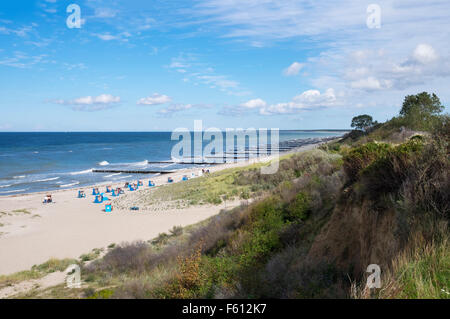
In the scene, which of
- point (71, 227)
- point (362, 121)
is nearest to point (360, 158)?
point (71, 227)

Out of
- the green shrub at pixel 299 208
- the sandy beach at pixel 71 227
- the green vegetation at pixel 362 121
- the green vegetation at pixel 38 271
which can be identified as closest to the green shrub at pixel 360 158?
the green shrub at pixel 299 208

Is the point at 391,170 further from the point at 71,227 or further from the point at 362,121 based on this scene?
the point at 362,121

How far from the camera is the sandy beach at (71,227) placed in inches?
591

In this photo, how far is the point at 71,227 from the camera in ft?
65.8

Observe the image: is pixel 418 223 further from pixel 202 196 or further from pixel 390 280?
pixel 202 196

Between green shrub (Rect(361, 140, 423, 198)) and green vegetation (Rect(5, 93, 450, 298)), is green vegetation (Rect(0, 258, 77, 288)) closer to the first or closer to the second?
green vegetation (Rect(5, 93, 450, 298))

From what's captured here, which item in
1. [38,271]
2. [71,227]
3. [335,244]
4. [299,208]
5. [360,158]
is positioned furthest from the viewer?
[71,227]

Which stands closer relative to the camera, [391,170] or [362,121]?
[391,170]

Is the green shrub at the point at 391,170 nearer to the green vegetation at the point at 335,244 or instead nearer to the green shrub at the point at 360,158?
the green vegetation at the point at 335,244

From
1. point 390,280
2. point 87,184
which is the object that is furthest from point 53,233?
point 87,184

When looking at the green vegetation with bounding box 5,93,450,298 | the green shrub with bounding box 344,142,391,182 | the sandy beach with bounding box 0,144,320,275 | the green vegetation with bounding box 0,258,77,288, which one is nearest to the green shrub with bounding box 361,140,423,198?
the green vegetation with bounding box 5,93,450,298

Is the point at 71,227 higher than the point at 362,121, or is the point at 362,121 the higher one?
the point at 362,121

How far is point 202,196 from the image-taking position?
24.1m
